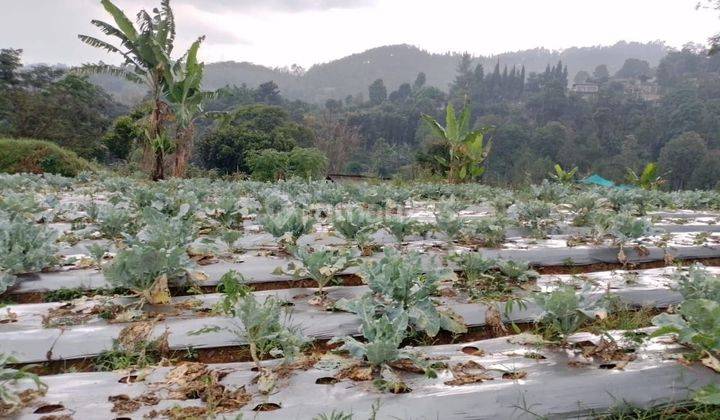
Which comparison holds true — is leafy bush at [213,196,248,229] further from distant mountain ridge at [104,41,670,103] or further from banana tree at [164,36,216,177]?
distant mountain ridge at [104,41,670,103]

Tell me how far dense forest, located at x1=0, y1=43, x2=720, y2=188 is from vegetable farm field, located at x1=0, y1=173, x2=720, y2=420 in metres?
12.2

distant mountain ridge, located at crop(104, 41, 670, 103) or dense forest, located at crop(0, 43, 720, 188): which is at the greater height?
distant mountain ridge, located at crop(104, 41, 670, 103)

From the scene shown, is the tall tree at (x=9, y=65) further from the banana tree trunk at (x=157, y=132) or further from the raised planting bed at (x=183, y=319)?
the raised planting bed at (x=183, y=319)

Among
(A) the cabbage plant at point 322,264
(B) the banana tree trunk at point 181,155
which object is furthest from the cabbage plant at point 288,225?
(B) the banana tree trunk at point 181,155

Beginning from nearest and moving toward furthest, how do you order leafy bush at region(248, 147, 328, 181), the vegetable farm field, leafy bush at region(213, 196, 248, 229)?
the vegetable farm field → leafy bush at region(213, 196, 248, 229) → leafy bush at region(248, 147, 328, 181)

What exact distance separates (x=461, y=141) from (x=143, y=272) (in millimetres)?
12378

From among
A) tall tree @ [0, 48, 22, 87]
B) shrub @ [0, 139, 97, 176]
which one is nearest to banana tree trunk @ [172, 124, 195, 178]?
shrub @ [0, 139, 97, 176]

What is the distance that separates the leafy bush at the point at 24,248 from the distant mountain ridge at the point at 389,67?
384ft

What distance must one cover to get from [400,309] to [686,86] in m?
76.5

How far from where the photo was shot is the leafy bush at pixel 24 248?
254 cm

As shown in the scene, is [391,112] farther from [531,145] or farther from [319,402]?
[319,402]

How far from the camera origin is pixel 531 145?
2053 inches

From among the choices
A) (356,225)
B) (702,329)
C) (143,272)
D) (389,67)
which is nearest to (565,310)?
(702,329)

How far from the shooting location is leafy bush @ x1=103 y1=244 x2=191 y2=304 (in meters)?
2.28
